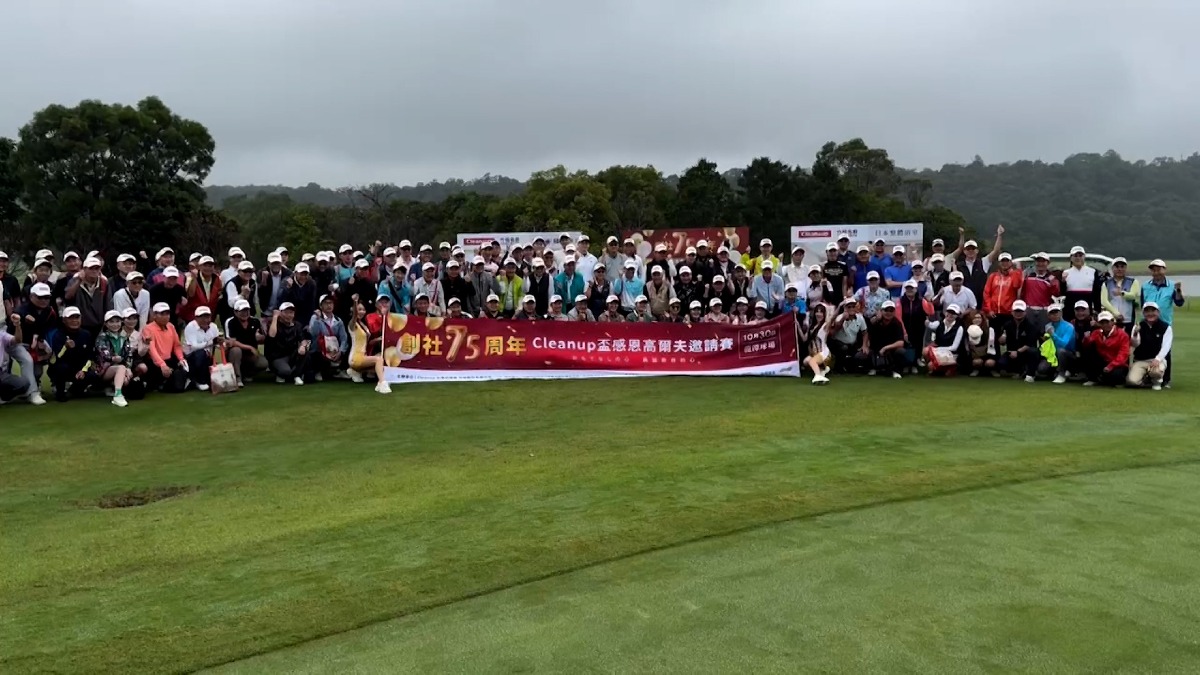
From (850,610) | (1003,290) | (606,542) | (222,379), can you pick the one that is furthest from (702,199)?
(850,610)

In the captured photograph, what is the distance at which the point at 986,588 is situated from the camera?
4258mm

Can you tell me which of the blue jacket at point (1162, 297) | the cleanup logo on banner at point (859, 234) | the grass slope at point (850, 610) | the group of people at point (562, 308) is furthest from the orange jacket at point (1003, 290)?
the cleanup logo on banner at point (859, 234)

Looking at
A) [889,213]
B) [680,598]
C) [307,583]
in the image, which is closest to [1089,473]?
[680,598]

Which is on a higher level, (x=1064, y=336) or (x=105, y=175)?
(x=105, y=175)

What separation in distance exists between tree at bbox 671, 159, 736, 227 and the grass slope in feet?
165

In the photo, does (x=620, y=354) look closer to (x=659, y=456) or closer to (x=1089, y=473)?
(x=659, y=456)

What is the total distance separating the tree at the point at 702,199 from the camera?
181 ft

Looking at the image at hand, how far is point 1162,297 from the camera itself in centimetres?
1198

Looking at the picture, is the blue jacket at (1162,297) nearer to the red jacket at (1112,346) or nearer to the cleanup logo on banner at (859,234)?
the red jacket at (1112,346)

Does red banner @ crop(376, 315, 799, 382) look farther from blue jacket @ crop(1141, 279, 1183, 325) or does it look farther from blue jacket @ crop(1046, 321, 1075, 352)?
blue jacket @ crop(1141, 279, 1183, 325)

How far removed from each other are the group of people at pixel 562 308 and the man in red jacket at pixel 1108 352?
0.09ft

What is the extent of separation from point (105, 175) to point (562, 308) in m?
42.3

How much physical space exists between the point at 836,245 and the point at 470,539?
9682 millimetres

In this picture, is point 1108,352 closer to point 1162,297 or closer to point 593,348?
point 1162,297
